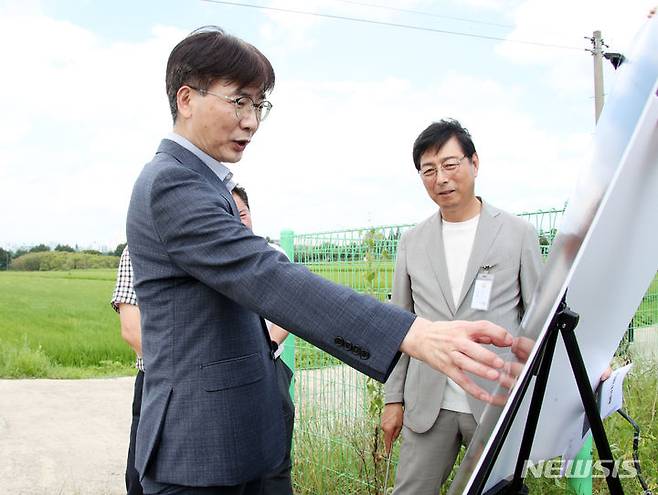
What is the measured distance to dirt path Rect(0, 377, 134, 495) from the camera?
491 cm

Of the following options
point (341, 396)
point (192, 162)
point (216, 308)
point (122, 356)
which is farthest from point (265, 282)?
point (122, 356)

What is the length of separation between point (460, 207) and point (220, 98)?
4.54ft

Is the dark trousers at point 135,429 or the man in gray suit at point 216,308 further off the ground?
the man in gray suit at point 216,308

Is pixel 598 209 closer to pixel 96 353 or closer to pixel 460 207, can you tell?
pixel 460 207

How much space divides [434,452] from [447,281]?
25.4 inches

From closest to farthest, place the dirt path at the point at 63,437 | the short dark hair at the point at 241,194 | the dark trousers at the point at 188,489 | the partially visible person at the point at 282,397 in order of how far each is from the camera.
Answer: the dark trousers at the point at 188,489
the partially visible person at the point at 282,397
the short dark hair at the point at 241,194
the dirt path at the point at 63,437

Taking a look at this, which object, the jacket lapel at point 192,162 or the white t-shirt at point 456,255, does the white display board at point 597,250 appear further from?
the white t-shirt at point 456,255

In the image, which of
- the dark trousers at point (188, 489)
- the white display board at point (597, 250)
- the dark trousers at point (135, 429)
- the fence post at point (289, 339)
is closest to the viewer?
the white display board at point (597, 250)

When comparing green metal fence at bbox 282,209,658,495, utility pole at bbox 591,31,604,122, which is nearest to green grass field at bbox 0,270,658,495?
green metal fence at bbox 282,209,658,495

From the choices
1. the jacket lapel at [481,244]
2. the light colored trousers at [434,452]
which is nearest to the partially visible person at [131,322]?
the light colored trousers at [434,452]

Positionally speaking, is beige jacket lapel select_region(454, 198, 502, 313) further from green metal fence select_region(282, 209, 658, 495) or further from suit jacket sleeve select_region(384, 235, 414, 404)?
green metal fence select_region(282, 209, 658, 495)

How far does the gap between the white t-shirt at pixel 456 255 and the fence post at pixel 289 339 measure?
6.34 ft

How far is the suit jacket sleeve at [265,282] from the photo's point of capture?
1.36 metres

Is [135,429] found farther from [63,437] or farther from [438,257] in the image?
[63,437]
